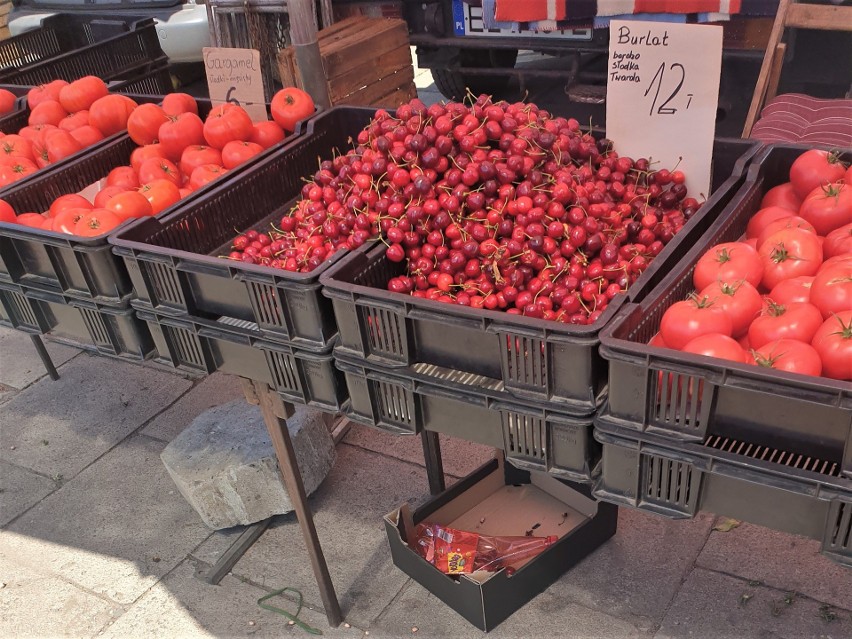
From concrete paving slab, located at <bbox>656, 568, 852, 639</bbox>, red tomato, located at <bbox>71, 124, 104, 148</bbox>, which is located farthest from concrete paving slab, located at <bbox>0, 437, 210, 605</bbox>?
concrete paving slab, located at <bbox>656, 568, 852, 639</bbox>

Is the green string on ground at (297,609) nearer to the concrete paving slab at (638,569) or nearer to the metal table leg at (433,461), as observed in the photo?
the metal table leg at (433,461)

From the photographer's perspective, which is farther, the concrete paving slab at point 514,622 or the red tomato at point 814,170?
the concrete paving slab at point 514,622

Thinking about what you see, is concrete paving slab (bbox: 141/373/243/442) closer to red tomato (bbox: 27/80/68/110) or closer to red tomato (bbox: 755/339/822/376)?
red tomato (bbox: 27/80/68/110)

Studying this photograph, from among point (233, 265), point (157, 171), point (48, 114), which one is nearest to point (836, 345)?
point (233, 265)

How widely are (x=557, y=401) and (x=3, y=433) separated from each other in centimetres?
304

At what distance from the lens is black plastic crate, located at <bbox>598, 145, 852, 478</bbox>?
1331 millimetres

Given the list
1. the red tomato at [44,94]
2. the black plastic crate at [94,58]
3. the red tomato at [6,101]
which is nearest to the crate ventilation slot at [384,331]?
the red tomato at [44,94]

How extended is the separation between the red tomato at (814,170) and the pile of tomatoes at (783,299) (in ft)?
0.12

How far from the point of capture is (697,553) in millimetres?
2693

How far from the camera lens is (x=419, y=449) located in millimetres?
3318

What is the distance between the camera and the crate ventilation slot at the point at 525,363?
61.9 inches

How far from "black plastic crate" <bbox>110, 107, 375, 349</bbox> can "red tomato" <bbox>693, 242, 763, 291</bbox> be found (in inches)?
31.1

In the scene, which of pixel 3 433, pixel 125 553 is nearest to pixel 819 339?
pixel 125 553

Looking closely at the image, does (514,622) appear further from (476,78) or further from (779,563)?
(476,78)
